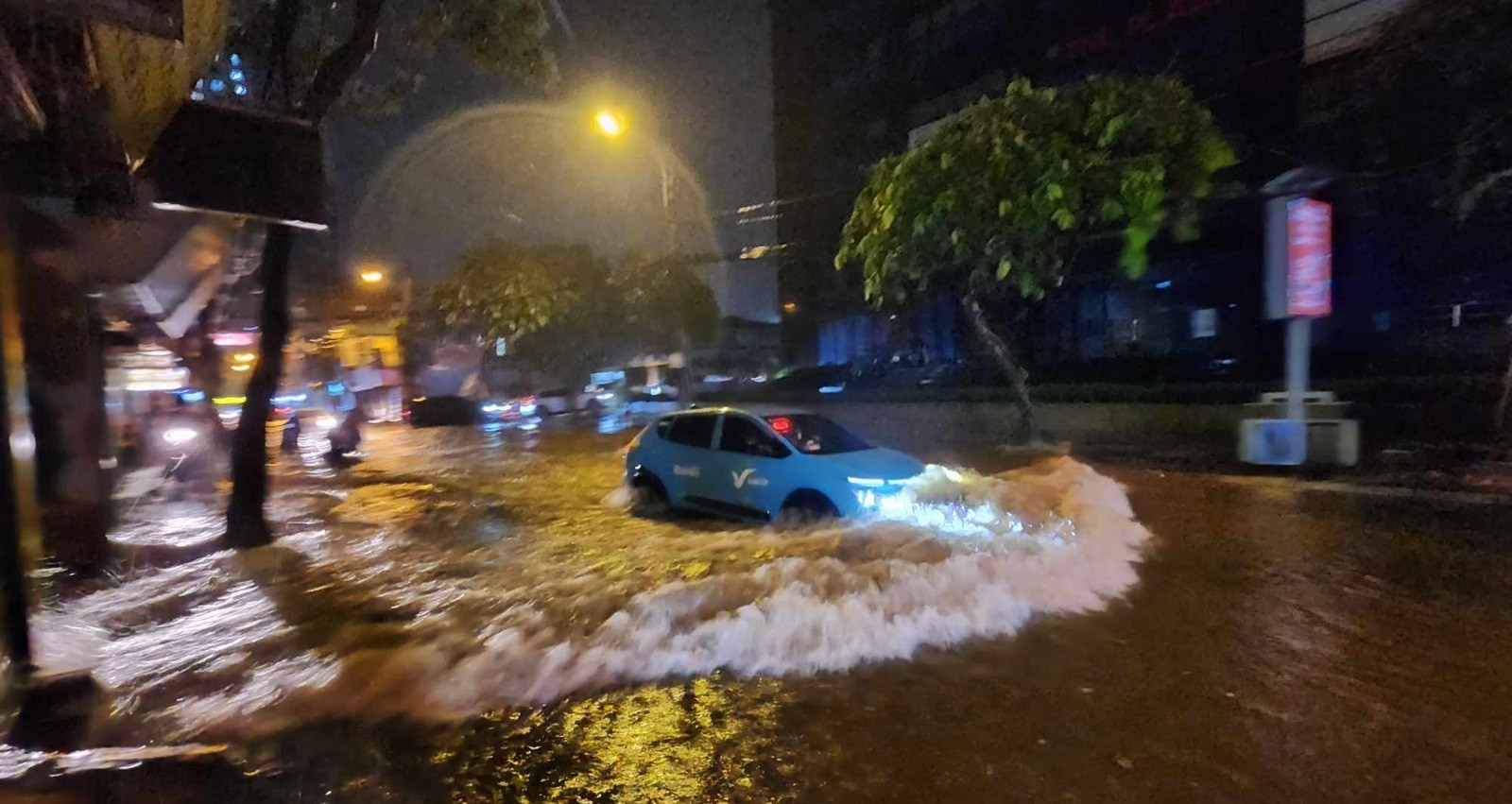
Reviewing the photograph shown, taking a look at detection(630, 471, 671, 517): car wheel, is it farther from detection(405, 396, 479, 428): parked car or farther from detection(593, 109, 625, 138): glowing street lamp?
detection(405, 396, 479, 428): parked car

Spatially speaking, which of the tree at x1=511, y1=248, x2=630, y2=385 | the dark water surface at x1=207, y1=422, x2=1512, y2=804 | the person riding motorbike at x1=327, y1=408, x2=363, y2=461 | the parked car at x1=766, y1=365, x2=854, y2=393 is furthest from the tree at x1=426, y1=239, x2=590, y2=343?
the dark water surface at x1=207, y1=422, x2=1512, y2=804

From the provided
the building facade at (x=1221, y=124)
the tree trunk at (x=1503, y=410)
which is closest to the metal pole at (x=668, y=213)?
the building facade at (x=1221, y=124)

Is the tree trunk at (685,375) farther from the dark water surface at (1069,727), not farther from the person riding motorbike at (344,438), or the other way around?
the dark water surface at (1069,727)

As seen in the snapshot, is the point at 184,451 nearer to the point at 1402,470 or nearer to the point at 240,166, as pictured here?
the point at 240,166

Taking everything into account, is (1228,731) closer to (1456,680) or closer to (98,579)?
(1456,680)

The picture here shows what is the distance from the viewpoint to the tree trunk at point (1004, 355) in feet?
63.1

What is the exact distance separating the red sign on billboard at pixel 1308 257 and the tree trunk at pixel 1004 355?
576 cm

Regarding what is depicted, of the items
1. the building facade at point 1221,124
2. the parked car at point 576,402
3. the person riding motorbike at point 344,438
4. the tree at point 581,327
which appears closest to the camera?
the building facade at point 1221,124

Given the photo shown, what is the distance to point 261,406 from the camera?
11.0 m

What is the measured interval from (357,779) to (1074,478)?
9.64m

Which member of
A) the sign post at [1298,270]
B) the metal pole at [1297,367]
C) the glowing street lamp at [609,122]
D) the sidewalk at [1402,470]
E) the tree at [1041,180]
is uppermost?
the glowing street lamp at [609,122]

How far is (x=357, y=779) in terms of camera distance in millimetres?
4562

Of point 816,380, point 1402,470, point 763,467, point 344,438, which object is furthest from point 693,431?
point 816,380

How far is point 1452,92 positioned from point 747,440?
45.4ft
